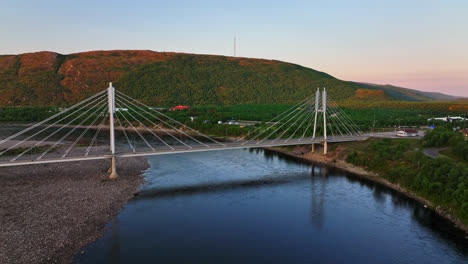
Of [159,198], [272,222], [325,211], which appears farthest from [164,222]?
[325,211]

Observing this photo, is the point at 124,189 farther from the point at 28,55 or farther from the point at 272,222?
the point at 28,55

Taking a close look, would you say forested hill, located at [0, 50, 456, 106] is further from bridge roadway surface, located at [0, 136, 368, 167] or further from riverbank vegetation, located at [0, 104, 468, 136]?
bridge roadway surface, located at [0, 136, 368, 167]

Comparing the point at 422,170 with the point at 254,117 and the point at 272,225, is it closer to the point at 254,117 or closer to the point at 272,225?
the point at 272,225

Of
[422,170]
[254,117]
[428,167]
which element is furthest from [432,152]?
[254,117]

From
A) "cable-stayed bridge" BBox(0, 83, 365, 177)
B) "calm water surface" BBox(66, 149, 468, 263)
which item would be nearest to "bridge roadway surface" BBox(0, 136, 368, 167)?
"cable-stayed bridge" BBox(0, 83, 365, 177)

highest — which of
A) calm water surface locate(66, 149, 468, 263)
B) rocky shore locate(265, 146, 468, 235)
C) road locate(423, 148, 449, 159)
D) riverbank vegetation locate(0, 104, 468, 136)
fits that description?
riverbank vegetation locate(0, 104, 468, 136)

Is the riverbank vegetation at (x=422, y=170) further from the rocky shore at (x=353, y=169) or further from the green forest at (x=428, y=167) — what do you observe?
the rocky shore at (x=353, y=169)
